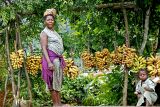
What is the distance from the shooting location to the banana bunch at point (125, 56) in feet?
24.8

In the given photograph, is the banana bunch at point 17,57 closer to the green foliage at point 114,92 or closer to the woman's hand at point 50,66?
the woman's hand at point 50,66

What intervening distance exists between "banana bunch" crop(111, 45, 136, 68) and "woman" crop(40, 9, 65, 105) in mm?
1079

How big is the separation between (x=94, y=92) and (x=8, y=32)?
4.49 metres


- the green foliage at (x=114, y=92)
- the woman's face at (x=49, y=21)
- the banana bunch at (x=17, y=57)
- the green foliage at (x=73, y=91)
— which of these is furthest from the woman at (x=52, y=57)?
the green foliage at (x=73, y=91)

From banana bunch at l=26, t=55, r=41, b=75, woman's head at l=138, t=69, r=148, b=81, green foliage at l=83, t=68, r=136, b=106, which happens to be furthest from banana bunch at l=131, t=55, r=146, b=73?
banana bunch at l=26, t=55, r=41, b=75

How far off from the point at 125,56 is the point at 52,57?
1.27 metres

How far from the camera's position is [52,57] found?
6.88 meters

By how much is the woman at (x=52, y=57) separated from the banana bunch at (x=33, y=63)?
0.66 meters

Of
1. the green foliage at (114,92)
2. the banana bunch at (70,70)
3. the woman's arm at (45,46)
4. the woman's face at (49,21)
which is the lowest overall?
the green foliage at (114,92)

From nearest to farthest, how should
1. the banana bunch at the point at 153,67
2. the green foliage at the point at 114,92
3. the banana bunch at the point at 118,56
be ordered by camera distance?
the banana bunch at the point at 153,67 < the banana bunch at the point at 118,56 < the green foliage at the point at 114,92

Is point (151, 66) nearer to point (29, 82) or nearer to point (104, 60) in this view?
point (104, 60)

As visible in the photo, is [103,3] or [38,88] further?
[38,88]

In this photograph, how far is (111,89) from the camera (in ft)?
31.4

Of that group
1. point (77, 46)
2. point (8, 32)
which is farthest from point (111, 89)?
point (8, 32)
